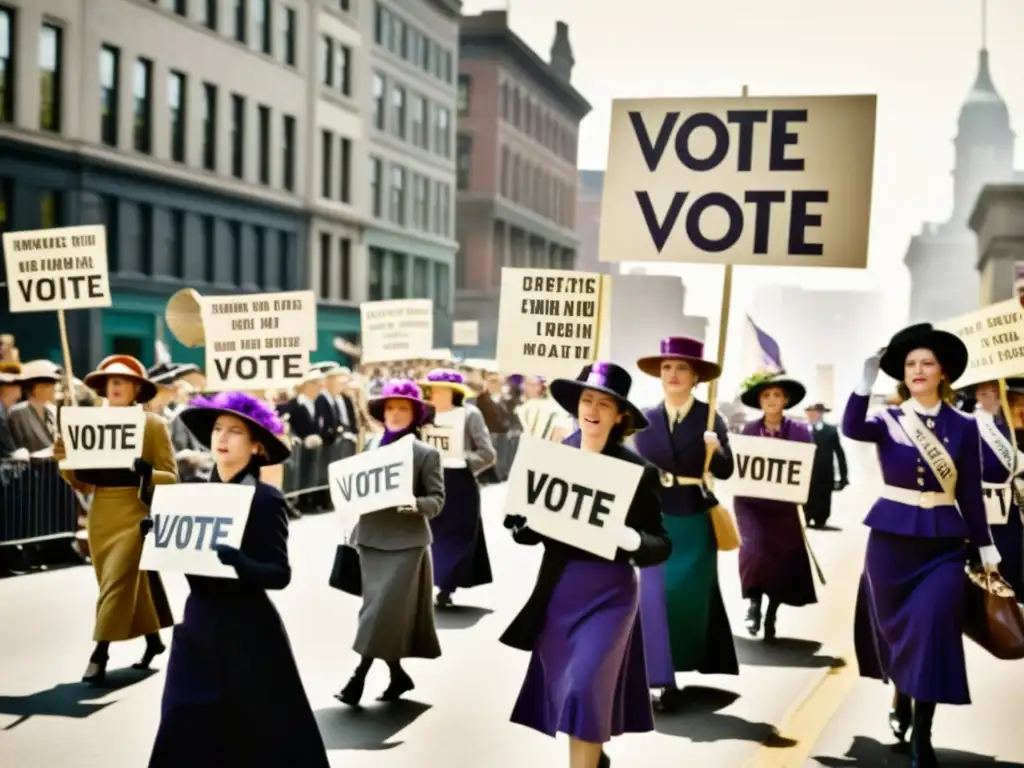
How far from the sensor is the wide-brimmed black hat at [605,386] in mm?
6918

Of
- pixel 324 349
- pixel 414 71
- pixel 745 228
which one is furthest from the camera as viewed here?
pixel 414 71

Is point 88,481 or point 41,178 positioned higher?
point 41,178

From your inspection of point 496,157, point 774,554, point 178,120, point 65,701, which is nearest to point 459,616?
point 774,554

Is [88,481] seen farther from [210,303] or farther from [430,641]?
[210,303]

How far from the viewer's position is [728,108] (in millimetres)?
9531

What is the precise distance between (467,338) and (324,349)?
12037 millimetres

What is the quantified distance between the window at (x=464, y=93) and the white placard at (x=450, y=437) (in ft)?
193

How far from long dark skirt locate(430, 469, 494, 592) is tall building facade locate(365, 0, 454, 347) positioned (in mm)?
42505

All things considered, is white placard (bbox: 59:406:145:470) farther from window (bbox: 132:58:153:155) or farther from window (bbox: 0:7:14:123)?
window (bbox: 132:58:153:155)

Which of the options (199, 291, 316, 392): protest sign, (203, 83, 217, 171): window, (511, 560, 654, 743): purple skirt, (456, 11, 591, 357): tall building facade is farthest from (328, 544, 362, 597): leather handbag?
(456, 11, 591, 357): tall building facade

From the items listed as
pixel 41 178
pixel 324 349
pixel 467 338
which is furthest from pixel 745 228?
pixel 324 349

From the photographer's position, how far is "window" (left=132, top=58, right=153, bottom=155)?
39.6 metres

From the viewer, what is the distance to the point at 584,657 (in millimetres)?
6633

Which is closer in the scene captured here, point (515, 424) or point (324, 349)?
point (515, 424)
